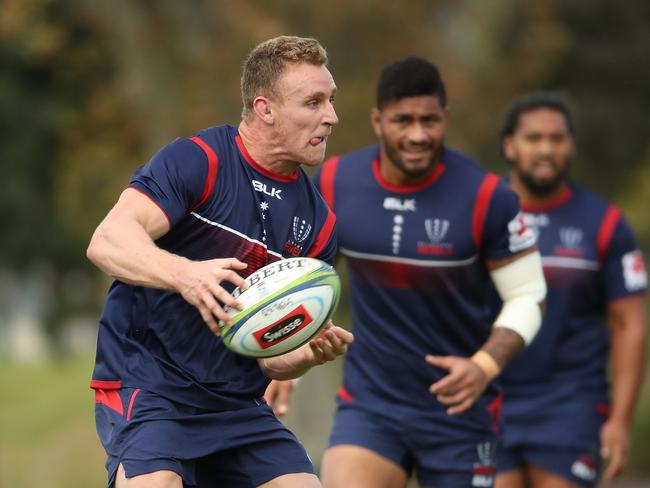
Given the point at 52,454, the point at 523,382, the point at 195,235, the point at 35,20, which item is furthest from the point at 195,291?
the point at 35,20

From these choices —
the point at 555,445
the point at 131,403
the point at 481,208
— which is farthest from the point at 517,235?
the point at 131,403

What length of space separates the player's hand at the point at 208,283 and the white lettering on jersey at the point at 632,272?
369cm

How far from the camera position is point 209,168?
214 inches

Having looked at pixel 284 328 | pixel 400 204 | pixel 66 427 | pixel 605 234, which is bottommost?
pixel 66 427

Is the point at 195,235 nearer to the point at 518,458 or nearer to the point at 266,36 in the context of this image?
the point at 518,458

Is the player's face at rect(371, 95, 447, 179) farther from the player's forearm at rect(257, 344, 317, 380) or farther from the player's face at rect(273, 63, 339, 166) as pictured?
the player's forearm at rect(257, 344, 317, 380)

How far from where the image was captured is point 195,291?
4859 millimetres

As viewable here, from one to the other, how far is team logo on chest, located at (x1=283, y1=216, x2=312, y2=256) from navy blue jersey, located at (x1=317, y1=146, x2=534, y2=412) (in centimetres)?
136

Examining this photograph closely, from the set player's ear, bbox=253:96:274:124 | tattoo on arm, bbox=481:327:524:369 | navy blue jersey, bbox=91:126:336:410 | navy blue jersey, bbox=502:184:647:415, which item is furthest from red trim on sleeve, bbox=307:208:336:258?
navy blue jersey, bbox=502:184:647:415

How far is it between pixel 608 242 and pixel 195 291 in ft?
12.7

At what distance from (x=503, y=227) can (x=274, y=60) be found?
1.80 m

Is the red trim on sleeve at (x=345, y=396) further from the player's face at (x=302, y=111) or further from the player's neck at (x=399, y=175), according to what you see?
the player's face at (x=302, y=111)

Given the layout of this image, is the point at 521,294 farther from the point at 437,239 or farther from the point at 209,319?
the point at 209,319

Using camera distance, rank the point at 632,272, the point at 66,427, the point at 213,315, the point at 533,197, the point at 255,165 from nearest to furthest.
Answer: the point at 213,315
the point at 255,165
the point at 632,272
the point at 533,197
the point at 66,427
